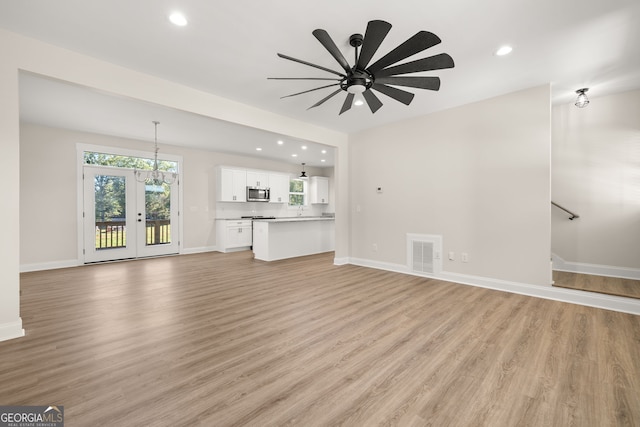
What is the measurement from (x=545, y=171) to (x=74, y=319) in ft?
19.7

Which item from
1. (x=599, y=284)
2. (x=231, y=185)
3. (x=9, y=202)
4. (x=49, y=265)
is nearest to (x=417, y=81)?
(x=599, y=284)

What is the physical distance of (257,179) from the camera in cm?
844

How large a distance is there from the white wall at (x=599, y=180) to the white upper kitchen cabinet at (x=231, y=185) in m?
7.15

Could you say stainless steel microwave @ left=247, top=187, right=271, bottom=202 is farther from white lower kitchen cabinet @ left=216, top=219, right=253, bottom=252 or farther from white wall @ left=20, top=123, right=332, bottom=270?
white wall @ left=20, top=123, right=332, bottom=270

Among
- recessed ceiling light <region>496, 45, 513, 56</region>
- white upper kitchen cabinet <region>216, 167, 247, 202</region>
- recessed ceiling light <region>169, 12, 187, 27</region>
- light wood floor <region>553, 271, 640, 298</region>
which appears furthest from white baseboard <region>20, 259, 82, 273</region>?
light wood floor <region>553, 271, 640, 298</region>

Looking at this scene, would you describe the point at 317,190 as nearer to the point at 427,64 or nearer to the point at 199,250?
the point at 199,250

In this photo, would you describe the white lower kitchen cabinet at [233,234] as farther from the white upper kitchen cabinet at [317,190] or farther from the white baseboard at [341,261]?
the white baseboard at [341,261]

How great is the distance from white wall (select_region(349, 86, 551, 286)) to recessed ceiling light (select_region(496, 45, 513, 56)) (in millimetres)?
1257

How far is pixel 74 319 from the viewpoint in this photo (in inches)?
116

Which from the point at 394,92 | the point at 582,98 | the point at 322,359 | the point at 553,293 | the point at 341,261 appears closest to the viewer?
the point at 322,359

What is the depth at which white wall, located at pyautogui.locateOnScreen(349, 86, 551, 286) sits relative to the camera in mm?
3748

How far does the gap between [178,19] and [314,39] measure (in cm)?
122

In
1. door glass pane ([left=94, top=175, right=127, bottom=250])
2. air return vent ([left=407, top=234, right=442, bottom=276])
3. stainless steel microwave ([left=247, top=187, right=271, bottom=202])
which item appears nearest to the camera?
air return vent ([left=407, top=234, right=442, bottom=276])

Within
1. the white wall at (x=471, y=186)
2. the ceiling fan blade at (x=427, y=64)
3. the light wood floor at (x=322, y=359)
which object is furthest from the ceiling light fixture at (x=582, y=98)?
the ceiling fan blade at (x=427, y=64)
